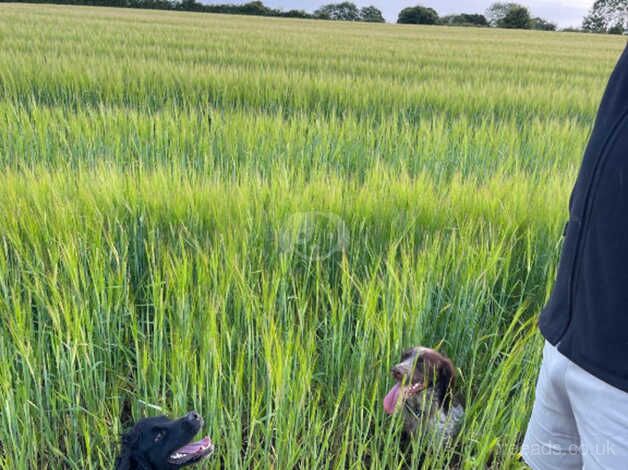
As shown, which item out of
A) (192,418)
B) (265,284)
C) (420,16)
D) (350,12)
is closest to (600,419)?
(192,418)

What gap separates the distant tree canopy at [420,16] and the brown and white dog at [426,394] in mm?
42476

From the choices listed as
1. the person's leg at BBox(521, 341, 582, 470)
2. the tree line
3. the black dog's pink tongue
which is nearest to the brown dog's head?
the person's leg at BBox(521, 341, 582, 470)

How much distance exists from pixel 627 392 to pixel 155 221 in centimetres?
140

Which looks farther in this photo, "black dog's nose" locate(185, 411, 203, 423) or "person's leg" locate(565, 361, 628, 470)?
"black dog's nose" locate(185, 411, 203, 423)

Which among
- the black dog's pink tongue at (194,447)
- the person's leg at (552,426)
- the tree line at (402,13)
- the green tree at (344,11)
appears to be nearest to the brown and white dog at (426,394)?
the person's leg at (552,426)

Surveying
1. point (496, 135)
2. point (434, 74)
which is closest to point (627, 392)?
point (496, 135)

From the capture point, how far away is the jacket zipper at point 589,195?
624 mm

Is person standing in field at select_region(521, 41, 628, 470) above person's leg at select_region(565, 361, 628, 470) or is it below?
above

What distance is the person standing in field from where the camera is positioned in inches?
24.3

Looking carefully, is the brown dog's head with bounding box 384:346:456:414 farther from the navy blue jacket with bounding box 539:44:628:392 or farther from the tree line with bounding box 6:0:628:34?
the tree line with bounding box 6:0:628:34

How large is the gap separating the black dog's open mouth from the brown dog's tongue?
0.38 m

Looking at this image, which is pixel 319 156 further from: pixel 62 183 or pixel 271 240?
pixel 62 183

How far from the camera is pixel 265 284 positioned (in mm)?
1281

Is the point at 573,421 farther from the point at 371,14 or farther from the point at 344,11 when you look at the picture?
the point at 344,11
